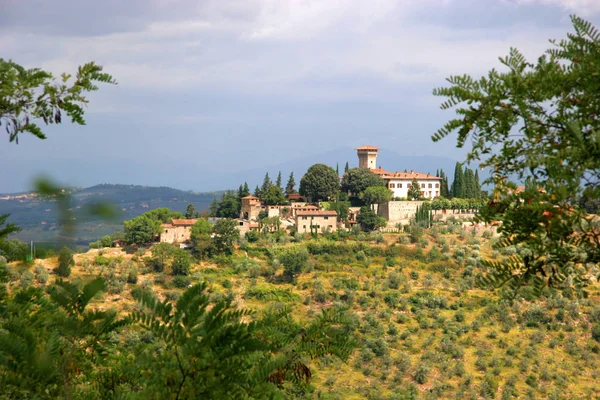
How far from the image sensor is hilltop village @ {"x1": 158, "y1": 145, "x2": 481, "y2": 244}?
54.9 m

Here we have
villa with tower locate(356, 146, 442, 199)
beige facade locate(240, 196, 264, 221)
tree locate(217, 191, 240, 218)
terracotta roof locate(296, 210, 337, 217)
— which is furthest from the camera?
villa with tower locate(356, 146, 442, 199)

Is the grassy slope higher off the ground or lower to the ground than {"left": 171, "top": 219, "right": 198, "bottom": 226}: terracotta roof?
lower

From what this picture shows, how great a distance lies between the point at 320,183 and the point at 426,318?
62.8 ft

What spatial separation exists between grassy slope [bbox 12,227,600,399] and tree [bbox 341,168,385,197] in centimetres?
692

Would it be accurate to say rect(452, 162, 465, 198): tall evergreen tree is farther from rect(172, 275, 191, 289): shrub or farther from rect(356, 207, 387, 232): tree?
rect(172, 275, 191, 289): shrub

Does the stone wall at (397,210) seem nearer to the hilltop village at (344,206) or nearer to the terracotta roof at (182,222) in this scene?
the hilltop village at (344,206)

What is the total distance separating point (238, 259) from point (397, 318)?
546 inches

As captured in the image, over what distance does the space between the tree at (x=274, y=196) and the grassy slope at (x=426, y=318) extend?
655 centimetres

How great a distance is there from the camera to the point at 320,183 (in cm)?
5791

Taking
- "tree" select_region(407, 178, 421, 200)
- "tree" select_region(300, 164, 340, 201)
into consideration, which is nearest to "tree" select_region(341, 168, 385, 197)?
"tree" select_region(300, 164, 340, 201)

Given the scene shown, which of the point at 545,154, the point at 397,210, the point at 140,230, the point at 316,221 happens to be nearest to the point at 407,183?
the point at 397,210

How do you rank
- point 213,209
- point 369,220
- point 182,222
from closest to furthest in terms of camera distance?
1. point 182,222
2. point 369,220
3. point 213,209

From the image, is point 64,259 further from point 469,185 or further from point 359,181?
point 469,185

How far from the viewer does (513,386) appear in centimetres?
3200
